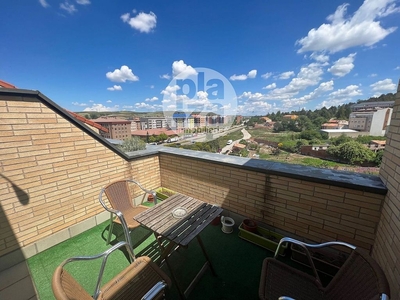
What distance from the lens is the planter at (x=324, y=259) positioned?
5.73ft

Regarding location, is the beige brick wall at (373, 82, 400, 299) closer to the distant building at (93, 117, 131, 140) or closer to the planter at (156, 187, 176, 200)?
the planter at (156, 187, 176, 200)

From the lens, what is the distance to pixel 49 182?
2223 millimetres

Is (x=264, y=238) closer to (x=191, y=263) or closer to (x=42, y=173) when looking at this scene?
(x=191, y=263)

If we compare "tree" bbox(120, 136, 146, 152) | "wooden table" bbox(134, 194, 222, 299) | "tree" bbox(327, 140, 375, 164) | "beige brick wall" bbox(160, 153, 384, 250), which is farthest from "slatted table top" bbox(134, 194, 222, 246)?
"tree" bbox(327, 140, 375, 164)

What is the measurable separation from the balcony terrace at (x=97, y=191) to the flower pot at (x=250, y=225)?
92 mm

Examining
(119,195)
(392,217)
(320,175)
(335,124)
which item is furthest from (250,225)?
(335,124)

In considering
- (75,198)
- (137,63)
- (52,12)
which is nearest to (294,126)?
(75,198)

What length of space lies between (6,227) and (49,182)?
631 mm

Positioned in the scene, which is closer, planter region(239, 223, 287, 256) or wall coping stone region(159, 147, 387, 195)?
wall coping stone region(159, 147, 387, 195)

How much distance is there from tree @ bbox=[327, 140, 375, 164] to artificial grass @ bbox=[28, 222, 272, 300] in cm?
646

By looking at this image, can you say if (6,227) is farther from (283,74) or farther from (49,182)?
(283,74)

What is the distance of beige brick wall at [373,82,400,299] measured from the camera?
3.98ft

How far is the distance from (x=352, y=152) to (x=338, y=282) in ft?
24.7

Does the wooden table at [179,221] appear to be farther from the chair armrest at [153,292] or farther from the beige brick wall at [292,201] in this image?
the beige brick wall at [292,201]
